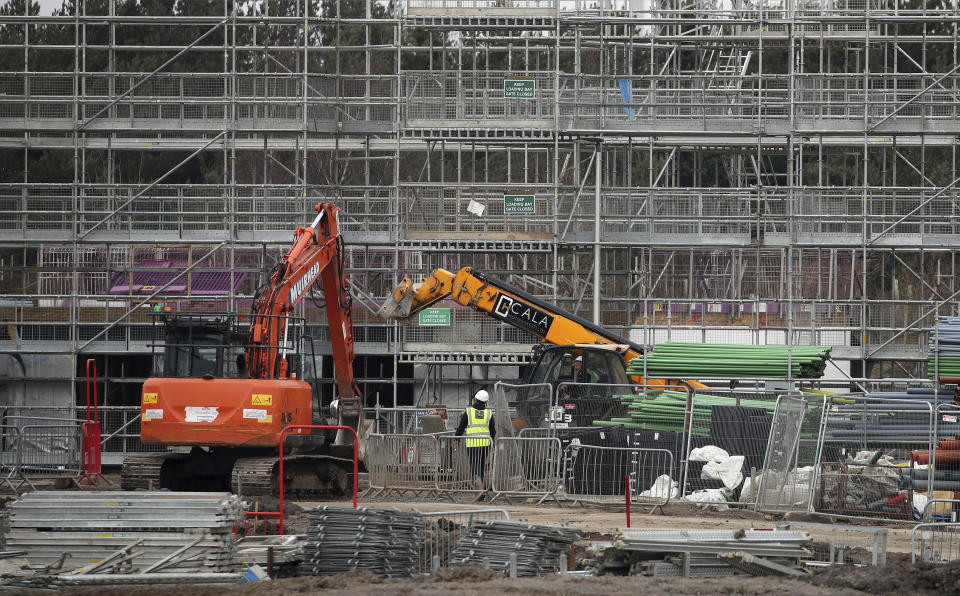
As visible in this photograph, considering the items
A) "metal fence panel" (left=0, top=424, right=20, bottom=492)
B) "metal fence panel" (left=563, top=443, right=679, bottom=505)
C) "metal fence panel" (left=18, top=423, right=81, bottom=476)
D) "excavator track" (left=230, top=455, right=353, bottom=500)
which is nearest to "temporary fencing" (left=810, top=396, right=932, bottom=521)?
"metal fence panel" (left=563, top=443, right=679, bottom=505)

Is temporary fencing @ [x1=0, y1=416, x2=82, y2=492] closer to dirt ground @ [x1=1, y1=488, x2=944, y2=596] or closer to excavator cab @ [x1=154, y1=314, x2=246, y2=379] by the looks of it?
excavator cab @ [x1=154, y1=314, x2=246, y2=379]

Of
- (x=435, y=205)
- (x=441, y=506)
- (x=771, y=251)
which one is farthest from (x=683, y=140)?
(x=441, y=506)

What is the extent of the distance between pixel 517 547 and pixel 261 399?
24.8ft

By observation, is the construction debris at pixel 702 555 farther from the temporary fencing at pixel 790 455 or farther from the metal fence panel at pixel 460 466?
the metal fence panel at pixel 460 466

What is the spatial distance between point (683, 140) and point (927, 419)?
40.1ft

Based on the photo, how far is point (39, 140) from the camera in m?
32.1

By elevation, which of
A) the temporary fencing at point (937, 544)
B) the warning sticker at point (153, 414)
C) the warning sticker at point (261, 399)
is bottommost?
the temporary fencing at point (937, 544)

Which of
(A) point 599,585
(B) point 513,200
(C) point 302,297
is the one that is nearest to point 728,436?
(C) point 302,297

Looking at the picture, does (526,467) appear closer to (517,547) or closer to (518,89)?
(517,547)

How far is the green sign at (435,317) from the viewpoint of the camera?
85.7 ft

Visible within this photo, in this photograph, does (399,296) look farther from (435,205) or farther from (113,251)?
(113,251)

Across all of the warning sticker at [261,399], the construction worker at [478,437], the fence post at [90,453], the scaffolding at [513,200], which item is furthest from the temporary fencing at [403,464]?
the scaffolding at [513,200]

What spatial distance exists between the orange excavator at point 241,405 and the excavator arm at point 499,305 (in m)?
3.06

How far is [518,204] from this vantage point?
26.6 m
